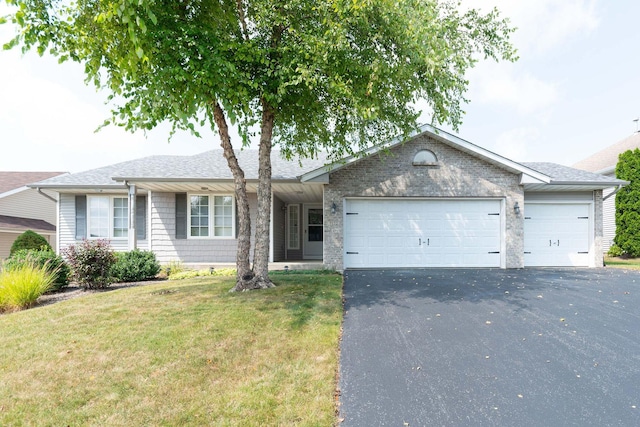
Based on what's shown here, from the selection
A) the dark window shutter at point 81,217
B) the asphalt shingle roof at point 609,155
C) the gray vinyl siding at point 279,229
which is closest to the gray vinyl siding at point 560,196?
the gray vinyl siding at point 279,229

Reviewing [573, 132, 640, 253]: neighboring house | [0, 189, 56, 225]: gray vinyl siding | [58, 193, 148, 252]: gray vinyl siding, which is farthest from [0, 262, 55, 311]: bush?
[573, 132, 640, 253]: neighboring house

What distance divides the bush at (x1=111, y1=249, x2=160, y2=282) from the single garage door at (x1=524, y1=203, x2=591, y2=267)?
11752mm

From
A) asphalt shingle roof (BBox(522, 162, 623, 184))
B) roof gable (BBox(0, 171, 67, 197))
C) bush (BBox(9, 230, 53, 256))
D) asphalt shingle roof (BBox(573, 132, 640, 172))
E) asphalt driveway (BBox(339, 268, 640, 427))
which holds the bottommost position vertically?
asphalt driveway (BBox(339, 268, 640, 427))

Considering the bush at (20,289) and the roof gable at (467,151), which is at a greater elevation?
the roof gable at (467,151)

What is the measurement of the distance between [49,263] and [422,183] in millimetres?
10195

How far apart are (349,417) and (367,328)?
208 centimetres

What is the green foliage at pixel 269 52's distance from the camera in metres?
5.40

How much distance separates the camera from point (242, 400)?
10.1 ft

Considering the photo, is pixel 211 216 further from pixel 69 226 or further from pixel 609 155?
pixel 609 155

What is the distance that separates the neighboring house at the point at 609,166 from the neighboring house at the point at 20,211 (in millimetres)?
26848

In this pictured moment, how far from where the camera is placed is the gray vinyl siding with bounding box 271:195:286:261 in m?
12.4

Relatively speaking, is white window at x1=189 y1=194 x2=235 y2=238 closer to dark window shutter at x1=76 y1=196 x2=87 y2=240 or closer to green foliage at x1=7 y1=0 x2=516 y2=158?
dark window shutter at x1=76 y1=196 x2=87 y2=240

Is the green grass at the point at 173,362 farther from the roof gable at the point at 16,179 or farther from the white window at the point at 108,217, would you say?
the roof gable at the point at 16,179

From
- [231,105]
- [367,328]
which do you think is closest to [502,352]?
[367,328]
